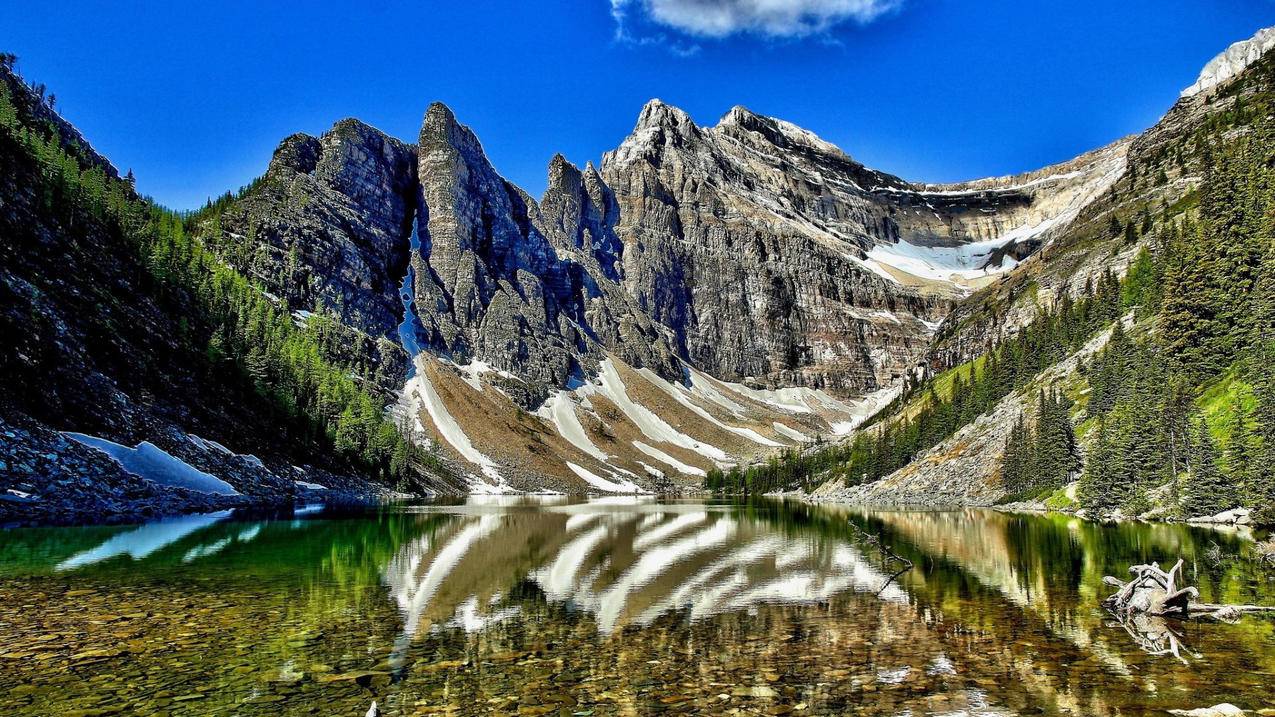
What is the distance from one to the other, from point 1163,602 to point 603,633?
15.7m

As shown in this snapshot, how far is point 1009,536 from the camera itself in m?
47.2

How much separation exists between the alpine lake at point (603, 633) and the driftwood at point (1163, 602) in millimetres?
578

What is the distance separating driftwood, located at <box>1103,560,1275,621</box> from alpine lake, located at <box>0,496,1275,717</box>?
58 centimetres

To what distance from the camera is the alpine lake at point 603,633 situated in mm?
13391

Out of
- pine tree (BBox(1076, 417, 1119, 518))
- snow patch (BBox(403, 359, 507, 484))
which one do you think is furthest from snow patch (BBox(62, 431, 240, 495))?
snow patch (BBox(403, 359, 507, 484))

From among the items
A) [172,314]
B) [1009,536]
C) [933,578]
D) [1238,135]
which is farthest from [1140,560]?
[1238,135]

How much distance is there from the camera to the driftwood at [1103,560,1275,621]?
64.5ft

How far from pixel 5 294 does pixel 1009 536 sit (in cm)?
7529

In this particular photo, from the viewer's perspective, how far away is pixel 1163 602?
66.8 feet

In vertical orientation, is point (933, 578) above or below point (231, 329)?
below

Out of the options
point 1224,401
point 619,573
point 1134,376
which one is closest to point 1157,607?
point 619,573

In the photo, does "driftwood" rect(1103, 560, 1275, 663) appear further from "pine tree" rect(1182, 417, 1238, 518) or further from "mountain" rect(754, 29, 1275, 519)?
"pine tree" rect(1182, 417, 1238, 518)

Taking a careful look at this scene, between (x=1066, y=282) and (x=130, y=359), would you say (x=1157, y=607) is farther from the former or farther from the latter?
(x=1066, y=282)

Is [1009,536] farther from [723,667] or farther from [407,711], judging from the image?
[407,711]
